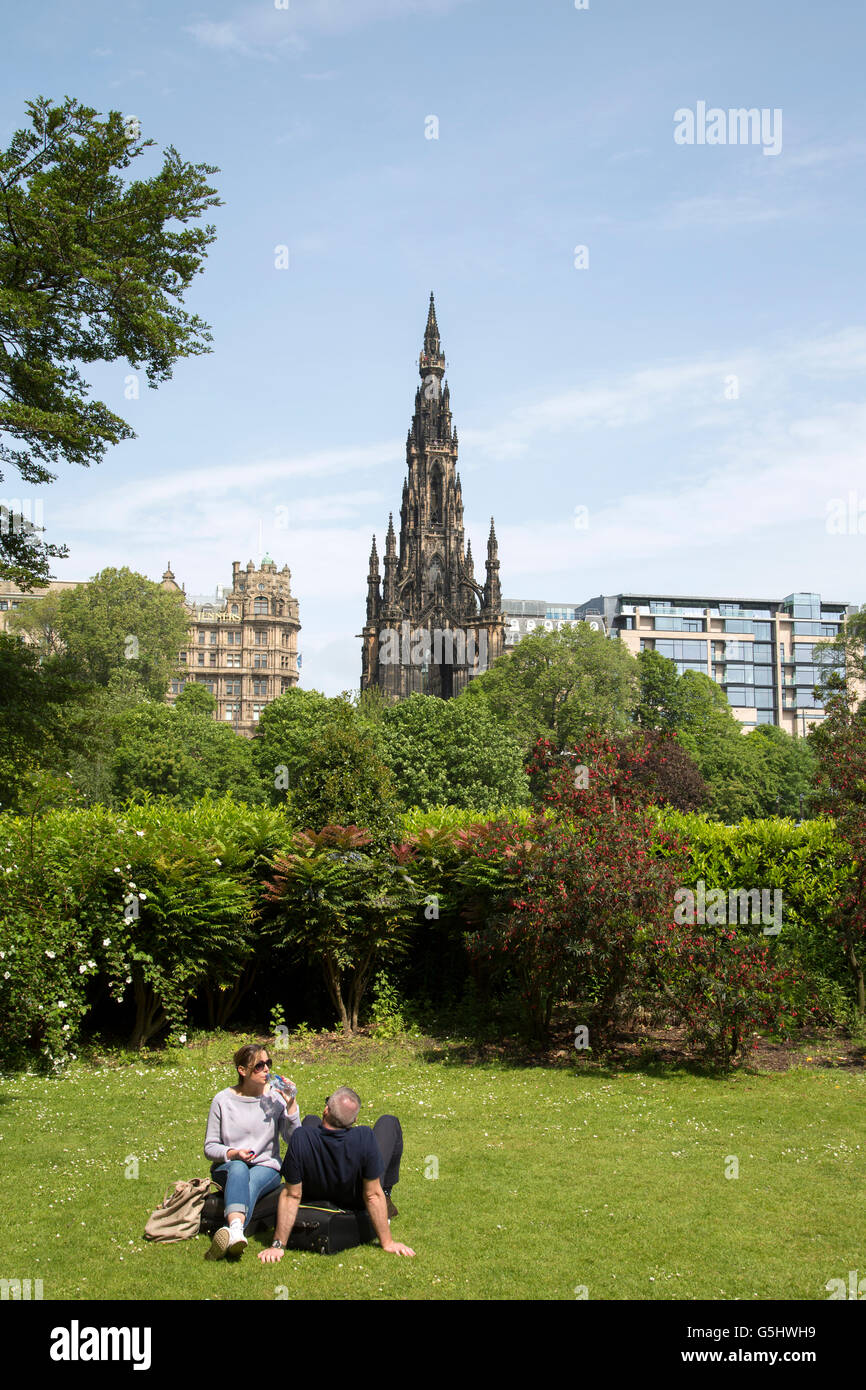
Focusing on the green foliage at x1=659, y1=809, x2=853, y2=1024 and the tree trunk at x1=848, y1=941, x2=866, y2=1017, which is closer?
the tree trunk at x1=848, y1=941, x2=866, y2=1017

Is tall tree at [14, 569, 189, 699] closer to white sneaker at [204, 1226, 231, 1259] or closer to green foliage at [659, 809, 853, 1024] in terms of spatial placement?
green foliage at [659, 809, 853, 1024]

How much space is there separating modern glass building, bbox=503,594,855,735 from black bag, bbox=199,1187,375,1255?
135 metres

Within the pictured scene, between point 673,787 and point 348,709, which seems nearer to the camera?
point 348,709

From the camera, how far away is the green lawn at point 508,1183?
303 inches

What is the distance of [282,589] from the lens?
450ft

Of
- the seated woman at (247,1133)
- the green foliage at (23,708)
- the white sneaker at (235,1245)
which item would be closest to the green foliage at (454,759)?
the green foliage at (23,708)

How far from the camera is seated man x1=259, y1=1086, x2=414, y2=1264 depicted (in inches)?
325

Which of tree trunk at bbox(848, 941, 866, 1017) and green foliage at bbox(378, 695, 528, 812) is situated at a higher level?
green foliage at bbox(378, 695, 528, 812)

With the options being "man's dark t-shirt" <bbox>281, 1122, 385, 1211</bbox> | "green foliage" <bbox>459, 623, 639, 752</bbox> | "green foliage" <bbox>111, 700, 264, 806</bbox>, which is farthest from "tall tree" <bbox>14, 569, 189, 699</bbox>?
"man's dark t-shirt" <bbox>281, 1122, 385, 1211</bbox>

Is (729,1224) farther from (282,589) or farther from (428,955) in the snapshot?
(282,589)

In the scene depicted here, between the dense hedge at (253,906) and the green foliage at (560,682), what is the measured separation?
5665 centimetres

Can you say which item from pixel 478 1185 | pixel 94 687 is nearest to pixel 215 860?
pixel 94 687

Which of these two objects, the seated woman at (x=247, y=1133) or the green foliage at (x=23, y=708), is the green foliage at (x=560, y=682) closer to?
the green foliage at (x=23, y=708)
